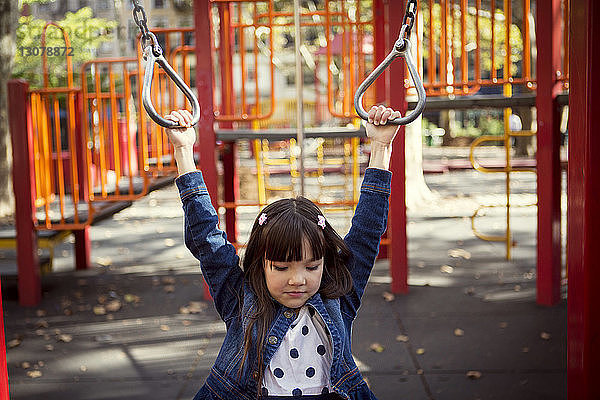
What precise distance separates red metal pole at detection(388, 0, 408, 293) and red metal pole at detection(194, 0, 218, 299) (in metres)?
1.32

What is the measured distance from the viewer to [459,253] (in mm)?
6953

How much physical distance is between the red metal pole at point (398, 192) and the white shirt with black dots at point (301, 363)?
3.35 m

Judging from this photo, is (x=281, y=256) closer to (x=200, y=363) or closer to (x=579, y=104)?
(x=579, y=104)

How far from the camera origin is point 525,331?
4309mm

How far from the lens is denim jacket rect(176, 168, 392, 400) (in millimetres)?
1852

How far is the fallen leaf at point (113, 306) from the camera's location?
5.17 metres

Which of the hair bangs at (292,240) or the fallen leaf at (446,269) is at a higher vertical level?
the hair bangs at (292,240)

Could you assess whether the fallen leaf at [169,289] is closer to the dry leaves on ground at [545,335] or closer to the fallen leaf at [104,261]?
the fallen leaf at [104,261]

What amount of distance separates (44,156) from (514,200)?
7750mm

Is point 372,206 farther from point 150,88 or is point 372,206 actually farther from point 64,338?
point 64,338

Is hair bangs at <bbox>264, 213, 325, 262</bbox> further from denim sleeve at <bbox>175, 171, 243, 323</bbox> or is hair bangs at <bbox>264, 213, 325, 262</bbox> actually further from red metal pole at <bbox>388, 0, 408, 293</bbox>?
red metal pole at <bbox>388, 0, 408, 293</bbox>

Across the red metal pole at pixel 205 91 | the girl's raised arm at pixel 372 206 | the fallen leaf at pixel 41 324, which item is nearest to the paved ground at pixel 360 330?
the fallen leaf at pixel 41 324

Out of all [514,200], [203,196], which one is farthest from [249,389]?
[514,200]

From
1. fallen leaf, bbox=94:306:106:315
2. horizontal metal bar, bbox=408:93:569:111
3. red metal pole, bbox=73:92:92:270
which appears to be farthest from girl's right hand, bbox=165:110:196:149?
red metal pole, bbox=73:92:92:270
